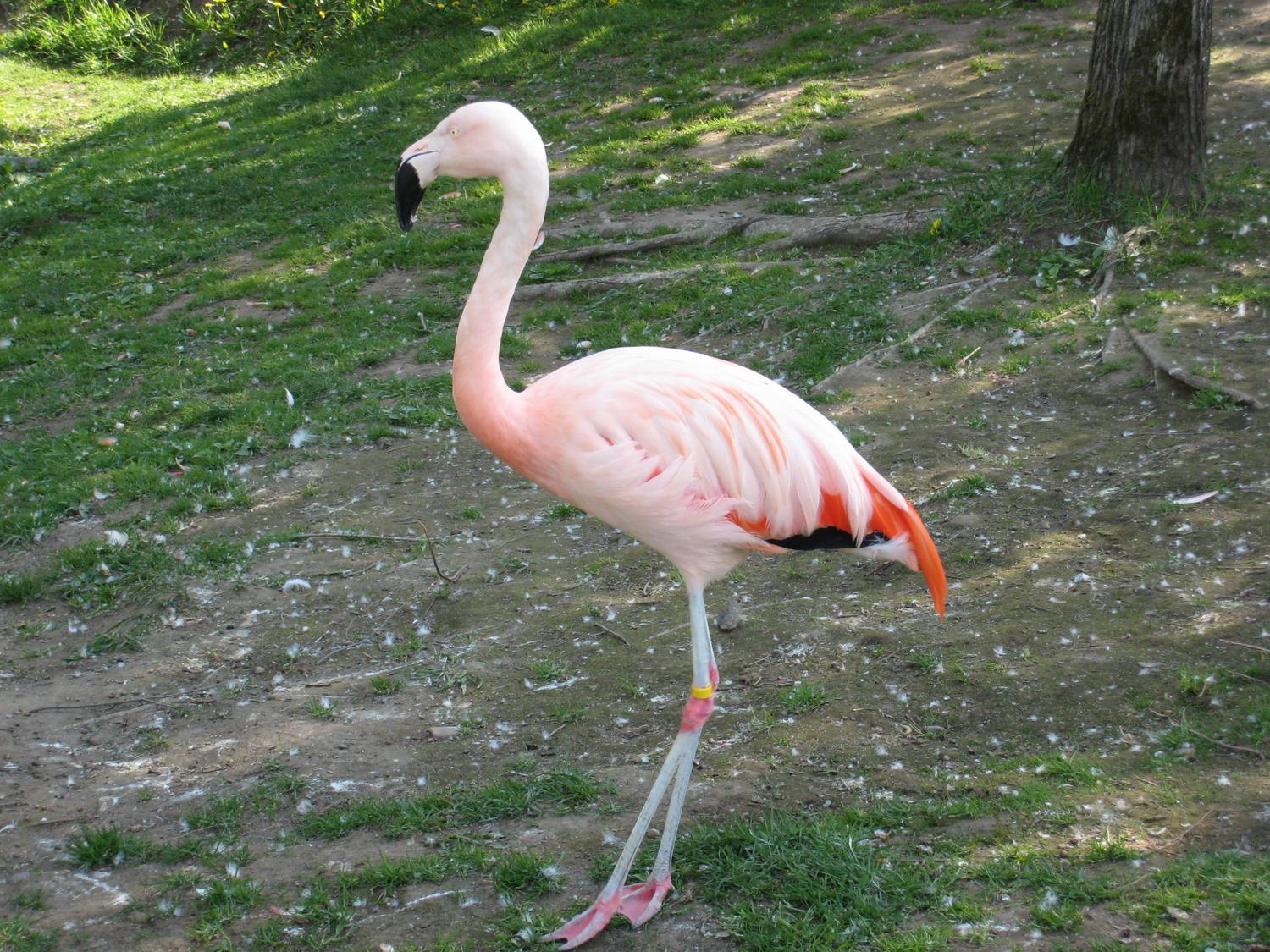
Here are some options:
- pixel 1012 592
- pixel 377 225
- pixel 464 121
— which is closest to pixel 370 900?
pixel 464 121

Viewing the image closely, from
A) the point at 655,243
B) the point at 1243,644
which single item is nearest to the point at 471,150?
the point at 1243,644

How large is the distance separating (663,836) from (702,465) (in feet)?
3.59

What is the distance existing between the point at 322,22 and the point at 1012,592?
1422 cm

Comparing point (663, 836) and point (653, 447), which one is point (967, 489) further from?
point (663, 836)

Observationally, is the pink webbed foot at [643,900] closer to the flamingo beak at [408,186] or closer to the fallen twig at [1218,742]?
the fallen twig at [1218,742]

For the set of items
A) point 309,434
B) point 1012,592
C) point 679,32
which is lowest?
point 1012,592

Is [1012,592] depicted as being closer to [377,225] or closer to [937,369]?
[937,369]

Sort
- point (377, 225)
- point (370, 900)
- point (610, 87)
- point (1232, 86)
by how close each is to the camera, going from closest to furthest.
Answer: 1. point (370, 900)
2. point (1232, 86)
3. point (377, 225)
4. point (610, 87)

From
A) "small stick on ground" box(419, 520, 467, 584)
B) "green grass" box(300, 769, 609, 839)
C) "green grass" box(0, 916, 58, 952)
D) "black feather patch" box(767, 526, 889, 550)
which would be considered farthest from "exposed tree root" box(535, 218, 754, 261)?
"green grass" box(0, 916, 58, 952)

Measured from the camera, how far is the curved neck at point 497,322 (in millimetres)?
3340

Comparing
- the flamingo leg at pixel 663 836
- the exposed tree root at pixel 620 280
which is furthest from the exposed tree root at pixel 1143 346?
the flamingo leg at pixel 663 836

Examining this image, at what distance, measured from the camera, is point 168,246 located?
989 cm

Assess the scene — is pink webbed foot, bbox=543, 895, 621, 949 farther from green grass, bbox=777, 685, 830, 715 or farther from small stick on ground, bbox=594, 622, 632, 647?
small stick on ground, bbox=594, 622, 632, 647

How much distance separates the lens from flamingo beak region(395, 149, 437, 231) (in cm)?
334
